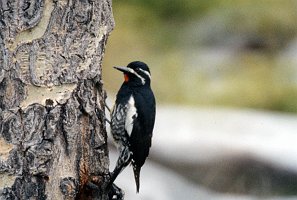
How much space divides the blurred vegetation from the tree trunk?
14.9ft

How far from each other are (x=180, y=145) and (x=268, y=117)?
1.19 metres

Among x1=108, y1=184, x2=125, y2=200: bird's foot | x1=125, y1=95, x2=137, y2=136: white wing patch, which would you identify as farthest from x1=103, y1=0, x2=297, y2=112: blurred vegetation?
x1=108, y1=184, x2=125, y2=200: bird's foot

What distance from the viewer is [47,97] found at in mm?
4785

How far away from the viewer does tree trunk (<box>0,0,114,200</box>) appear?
4738mm

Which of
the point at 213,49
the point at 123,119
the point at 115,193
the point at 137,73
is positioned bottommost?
the point at 213,49

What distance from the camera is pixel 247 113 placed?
9.39 m

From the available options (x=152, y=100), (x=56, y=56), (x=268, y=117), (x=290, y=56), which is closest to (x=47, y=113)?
A: (x=56, y=56)

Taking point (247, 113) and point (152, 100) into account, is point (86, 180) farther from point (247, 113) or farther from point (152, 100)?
point (247, 113)

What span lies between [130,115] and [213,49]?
198 inches

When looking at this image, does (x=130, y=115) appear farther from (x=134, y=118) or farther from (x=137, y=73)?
(x=137, y=73)

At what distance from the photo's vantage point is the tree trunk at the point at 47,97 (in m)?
4.74

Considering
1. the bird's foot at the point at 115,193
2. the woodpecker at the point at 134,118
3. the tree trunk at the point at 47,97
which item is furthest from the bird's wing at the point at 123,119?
the tree trunk at the point at 47,97

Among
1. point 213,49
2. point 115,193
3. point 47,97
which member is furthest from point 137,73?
point 213,49

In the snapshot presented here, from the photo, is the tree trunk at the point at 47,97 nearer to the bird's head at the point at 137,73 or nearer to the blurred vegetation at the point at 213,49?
the bird's head at the point at 137,73
